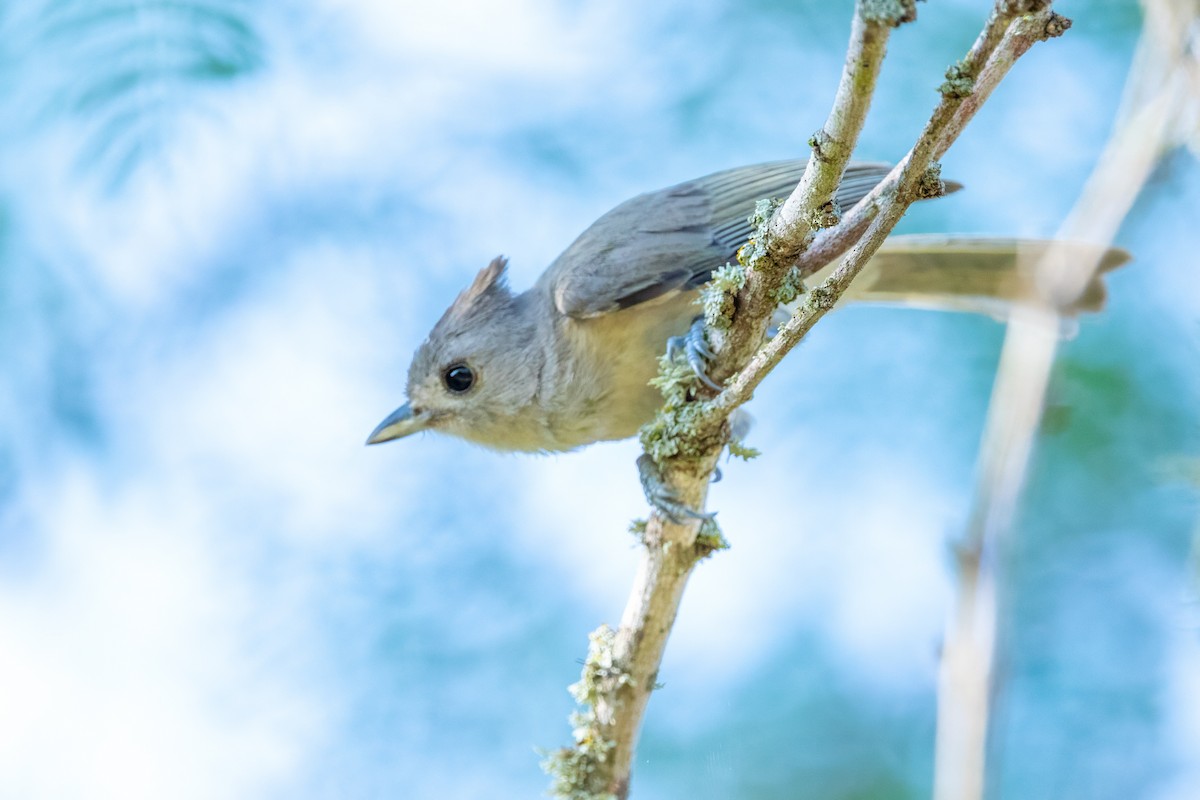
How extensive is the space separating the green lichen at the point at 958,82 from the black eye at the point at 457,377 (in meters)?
2.49

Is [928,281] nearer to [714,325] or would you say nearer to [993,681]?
[714,325]

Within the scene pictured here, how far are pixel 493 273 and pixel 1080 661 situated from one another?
9.35ft

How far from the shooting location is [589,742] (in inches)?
114

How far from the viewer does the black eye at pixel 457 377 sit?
4105 millimetres

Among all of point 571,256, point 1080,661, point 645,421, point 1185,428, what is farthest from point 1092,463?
point 571,256

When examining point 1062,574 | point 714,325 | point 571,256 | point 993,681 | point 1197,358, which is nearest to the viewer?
point 993,681

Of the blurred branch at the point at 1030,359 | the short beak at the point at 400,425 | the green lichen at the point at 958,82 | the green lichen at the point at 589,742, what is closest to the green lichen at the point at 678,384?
the green lichen at the point at 589,742

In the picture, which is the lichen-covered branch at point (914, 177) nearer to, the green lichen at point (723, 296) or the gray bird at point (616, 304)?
the green lichen at point (723, 296)

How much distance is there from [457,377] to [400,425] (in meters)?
0.27

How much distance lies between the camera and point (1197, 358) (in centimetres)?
375

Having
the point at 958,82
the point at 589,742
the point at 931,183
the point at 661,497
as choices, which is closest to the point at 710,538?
the point at 661,497

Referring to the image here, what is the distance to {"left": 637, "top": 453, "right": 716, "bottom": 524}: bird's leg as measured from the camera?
2957mm

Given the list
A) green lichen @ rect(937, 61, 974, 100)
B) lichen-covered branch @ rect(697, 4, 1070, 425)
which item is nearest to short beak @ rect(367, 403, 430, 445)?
lichen-covered branch @ rect(697, 4, 1070, 425)

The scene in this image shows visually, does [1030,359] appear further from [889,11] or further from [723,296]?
[889,11]
